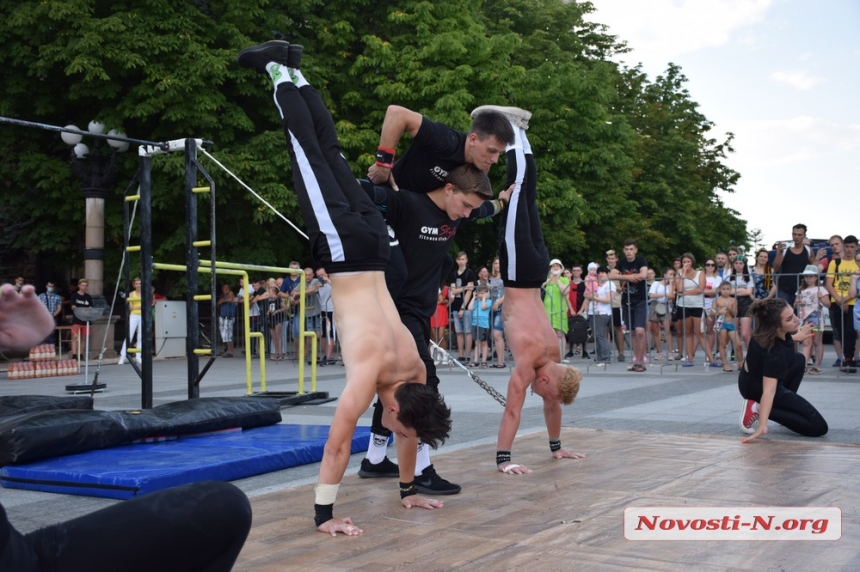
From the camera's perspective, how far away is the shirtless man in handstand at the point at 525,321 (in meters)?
5.61

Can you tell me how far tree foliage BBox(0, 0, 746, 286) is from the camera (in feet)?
62.5

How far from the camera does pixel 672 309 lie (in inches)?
571

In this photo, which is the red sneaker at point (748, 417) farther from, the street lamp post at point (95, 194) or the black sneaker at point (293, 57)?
the street lamp post at point (95, 194)

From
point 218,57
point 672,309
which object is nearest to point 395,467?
point 672,309

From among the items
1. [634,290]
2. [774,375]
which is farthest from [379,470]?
[634,290]

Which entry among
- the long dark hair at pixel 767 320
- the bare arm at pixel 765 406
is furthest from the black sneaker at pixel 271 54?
the bare arm at pixel 765 406

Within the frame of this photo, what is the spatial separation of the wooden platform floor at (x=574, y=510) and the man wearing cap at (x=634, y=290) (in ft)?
23.9

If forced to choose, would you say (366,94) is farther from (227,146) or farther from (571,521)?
(571,521)

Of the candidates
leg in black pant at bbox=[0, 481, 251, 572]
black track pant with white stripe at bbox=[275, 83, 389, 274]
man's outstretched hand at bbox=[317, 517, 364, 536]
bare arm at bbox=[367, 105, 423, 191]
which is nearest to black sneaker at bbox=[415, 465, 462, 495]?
man's outstretched hand at bbox=[317, 517, 364, 536]

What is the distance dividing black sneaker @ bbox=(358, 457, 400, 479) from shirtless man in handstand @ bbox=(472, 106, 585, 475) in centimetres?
67

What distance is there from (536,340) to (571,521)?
63.8 inches

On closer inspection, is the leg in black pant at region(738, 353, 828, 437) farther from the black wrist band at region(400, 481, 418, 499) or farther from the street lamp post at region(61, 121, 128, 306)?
the street lamp post at region(61, 121, 128, 306)

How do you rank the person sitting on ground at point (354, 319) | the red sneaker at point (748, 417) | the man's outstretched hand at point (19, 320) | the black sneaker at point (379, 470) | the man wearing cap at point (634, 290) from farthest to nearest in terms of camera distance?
the man wearing cap at point (634, 290) → the red sneaker at point (748, 417) → the black sneaker at point (379, 470) → the person sitting on ground at point (354, 319) → the man's outstretched hand at point (19, 320)

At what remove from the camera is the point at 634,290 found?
1425cm
